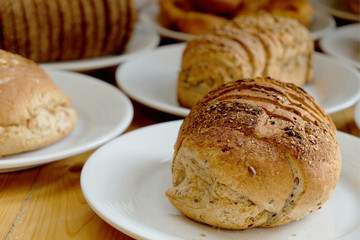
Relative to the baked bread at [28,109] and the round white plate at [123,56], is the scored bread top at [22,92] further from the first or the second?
the round white plate at [123,56]

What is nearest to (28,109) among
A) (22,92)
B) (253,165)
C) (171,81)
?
(22,92)

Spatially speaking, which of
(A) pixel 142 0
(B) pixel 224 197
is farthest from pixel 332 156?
(A) pixel 142 0

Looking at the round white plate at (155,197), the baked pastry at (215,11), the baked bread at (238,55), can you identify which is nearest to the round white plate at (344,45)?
the baked pastry at (215,11)

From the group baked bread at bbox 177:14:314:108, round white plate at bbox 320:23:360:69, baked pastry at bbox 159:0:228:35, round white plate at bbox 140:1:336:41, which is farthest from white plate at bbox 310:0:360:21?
baked bread at bbox 177:14:314:108

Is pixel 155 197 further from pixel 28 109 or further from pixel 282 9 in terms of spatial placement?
pixel 282 9

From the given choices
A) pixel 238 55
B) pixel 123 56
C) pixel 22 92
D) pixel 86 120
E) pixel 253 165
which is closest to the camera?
pixel 253 165
